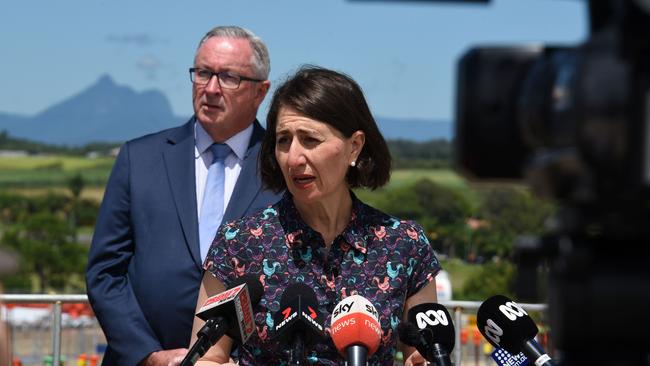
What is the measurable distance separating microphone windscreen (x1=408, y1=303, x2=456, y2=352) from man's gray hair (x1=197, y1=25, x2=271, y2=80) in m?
1.99

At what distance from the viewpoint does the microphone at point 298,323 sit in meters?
4.10

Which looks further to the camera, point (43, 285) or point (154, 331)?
point (43, 285)

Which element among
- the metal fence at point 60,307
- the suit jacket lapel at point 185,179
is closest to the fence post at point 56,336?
the metal fence at point 60,307

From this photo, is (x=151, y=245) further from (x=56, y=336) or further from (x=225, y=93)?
(x=56, y=336)

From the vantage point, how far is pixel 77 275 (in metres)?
70.1

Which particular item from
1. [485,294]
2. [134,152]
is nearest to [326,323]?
[134,152]

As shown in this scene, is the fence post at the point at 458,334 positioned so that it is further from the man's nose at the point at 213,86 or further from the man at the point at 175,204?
the man's nose at the point at 213,86

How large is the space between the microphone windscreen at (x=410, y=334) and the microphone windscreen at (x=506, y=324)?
0.29 metres

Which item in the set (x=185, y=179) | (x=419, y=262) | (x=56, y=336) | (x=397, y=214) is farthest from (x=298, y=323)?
(x=397, y=214)

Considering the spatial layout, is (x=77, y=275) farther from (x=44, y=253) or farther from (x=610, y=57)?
(x=610, y=57)

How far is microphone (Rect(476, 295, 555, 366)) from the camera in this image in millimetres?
4219

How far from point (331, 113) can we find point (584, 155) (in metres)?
2.63

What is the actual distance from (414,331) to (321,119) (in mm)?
947

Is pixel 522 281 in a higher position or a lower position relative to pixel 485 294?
higher
